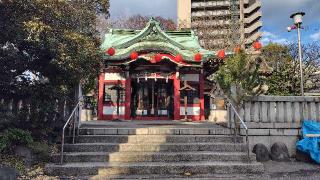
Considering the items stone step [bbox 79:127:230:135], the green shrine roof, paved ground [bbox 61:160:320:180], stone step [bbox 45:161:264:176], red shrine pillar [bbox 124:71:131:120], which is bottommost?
paved ground [bbox 61:160:320:180]

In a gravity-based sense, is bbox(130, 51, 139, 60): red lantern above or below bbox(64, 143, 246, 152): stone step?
above

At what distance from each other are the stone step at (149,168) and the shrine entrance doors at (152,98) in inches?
474

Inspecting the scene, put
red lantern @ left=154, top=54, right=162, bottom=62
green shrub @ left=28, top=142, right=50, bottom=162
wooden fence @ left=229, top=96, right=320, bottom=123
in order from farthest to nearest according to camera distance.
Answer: red lantern @ left=154, top=54, right=162, bottom=62 < wooden fence @ left=229, top=96, right=320, bottom=123 < green shrub @ left=28, top=142, right=50, bottom=162

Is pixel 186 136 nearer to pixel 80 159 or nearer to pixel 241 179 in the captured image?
pixel 241 179

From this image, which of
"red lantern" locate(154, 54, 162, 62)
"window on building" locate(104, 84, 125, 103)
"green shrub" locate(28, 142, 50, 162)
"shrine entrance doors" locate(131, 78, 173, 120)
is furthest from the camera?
"shrine entrance doors" locate(131, 78, 173, 120)

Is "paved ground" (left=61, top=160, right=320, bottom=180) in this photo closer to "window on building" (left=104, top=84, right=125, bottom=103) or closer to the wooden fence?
the wooden fence

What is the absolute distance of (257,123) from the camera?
9.46 m

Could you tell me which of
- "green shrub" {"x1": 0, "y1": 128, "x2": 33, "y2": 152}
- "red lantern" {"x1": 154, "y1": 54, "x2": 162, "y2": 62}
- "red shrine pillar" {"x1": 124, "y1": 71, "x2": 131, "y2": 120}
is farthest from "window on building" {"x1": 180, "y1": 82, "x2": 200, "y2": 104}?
"green shrub" {"x1": 0, "y1": 128, "x2": 33, "y2": 152}

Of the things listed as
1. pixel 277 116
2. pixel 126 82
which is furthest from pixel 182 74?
pixel 277 116

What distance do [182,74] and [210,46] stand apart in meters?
15.8

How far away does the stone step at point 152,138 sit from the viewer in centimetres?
854

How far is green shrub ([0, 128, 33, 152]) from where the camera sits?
23.4ft

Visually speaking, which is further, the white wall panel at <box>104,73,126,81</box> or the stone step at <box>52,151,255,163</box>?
the white wall panel at <box>104,73,126,81</box>

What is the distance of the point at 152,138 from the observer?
8711mm
